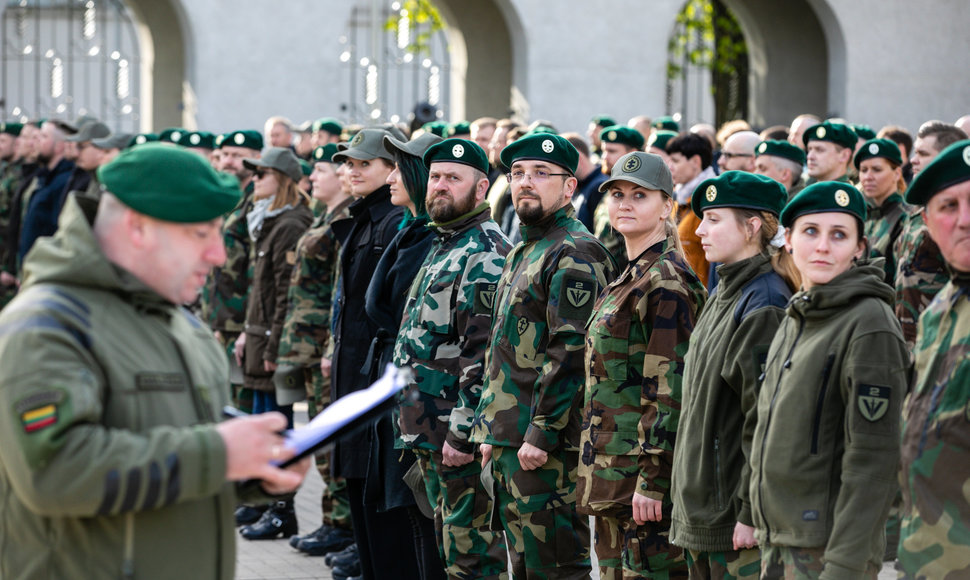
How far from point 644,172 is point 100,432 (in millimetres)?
3211

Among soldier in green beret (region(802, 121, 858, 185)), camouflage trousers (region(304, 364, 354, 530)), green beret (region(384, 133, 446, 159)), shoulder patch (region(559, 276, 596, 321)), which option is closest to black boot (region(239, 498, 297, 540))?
camouflage trousers (region(304, 364, 354, 530))

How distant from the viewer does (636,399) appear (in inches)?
205

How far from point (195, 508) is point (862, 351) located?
2.04 m

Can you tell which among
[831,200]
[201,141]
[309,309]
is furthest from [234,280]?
[831,200]

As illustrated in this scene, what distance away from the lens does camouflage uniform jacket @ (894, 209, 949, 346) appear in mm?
6977

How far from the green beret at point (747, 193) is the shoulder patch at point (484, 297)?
49.0 inches

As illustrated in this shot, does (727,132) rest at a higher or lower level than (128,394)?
higher

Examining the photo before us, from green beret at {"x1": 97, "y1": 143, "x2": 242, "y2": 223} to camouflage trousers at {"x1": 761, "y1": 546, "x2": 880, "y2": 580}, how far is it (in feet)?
6.91

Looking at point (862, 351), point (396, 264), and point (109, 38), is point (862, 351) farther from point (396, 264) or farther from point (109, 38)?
point (109, 38)

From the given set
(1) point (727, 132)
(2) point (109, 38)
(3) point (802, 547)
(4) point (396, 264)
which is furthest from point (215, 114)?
(2) point (109, 38)

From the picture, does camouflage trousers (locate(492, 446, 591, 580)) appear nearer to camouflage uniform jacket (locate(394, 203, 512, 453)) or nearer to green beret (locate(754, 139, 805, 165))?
camouflage uniform jacket (locate(394, 203, 512, 453))

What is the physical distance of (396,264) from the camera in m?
6.50

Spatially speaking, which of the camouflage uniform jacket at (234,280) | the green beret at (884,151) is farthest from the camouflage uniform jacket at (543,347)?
the camouflage uniform jacket at (234,280)

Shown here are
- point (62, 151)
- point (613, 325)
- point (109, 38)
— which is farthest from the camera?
point (109, 38)
